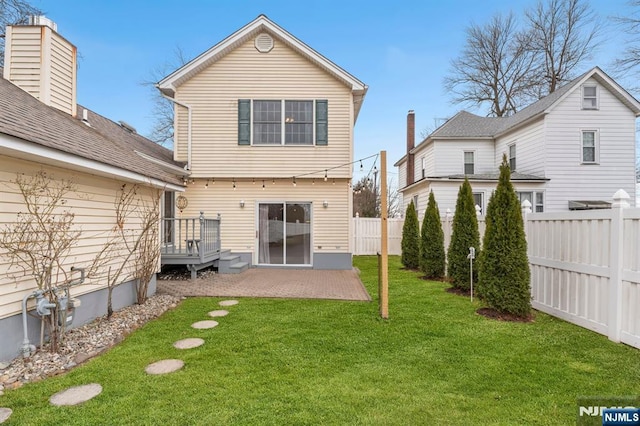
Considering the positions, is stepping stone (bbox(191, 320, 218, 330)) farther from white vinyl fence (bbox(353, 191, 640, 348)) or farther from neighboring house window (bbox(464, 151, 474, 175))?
neighboring house window (bbox(464, 151, 474, 175))

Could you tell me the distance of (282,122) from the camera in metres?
11.0

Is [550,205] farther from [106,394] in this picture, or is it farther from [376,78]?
[106,394]

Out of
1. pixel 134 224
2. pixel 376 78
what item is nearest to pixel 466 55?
pixel 376 78

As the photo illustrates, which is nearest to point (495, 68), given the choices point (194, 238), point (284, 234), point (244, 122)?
point (244, 122)

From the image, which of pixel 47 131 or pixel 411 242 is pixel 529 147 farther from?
pixel 47 131

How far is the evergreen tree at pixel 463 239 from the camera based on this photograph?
7660 mm

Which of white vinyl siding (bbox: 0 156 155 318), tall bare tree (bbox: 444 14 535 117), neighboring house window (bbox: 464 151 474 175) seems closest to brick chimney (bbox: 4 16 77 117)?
white vinyl siding (bbox: 0 156 155 318)

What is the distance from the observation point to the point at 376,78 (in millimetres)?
18750

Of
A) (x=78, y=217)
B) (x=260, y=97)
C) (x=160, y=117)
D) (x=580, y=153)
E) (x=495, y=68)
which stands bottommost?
(x=78, y=217)

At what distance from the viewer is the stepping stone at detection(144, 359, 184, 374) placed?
3594mm

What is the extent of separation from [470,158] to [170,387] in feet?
58.2

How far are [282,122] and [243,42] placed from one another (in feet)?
9.97

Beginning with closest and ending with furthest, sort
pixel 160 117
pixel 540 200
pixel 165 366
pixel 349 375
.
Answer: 1. pixel 349 375
2. pixel 165 366
3. pixel 540 200
4. pixel 160 117

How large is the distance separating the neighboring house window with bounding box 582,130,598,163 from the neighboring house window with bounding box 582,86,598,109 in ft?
3.80
